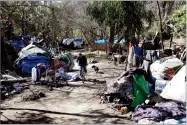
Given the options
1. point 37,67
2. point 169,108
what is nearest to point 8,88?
point 37,67

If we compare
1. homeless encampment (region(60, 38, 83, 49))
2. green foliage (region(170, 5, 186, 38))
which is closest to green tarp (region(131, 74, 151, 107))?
green foliage (region(170, 5, 186, 38))

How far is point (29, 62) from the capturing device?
19.3 metres

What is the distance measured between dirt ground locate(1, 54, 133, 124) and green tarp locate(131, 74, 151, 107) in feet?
3.32

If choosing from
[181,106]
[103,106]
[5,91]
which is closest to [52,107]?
[103,106]

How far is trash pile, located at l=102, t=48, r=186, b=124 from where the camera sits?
10.1m

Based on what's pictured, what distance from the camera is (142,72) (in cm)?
1218

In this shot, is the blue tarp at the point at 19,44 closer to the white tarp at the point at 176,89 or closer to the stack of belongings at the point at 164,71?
the stack of belongings at the point at 164,71

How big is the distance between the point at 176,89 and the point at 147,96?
0.96 metres

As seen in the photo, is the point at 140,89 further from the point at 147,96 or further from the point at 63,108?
the point at 63,108

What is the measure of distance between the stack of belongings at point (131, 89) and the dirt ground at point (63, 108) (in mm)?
590

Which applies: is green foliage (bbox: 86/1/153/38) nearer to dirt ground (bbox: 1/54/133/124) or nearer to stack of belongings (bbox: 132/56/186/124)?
dirt ground (bbox: 1/54/133/124)

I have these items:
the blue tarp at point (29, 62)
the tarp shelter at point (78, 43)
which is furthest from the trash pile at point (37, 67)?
the tarp shelter at point (78, 43)

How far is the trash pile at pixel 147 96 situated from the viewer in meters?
10.1

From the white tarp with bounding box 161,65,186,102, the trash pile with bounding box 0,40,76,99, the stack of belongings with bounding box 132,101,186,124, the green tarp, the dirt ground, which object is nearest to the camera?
the stack of belongings with bounding box 132,101,186,124
